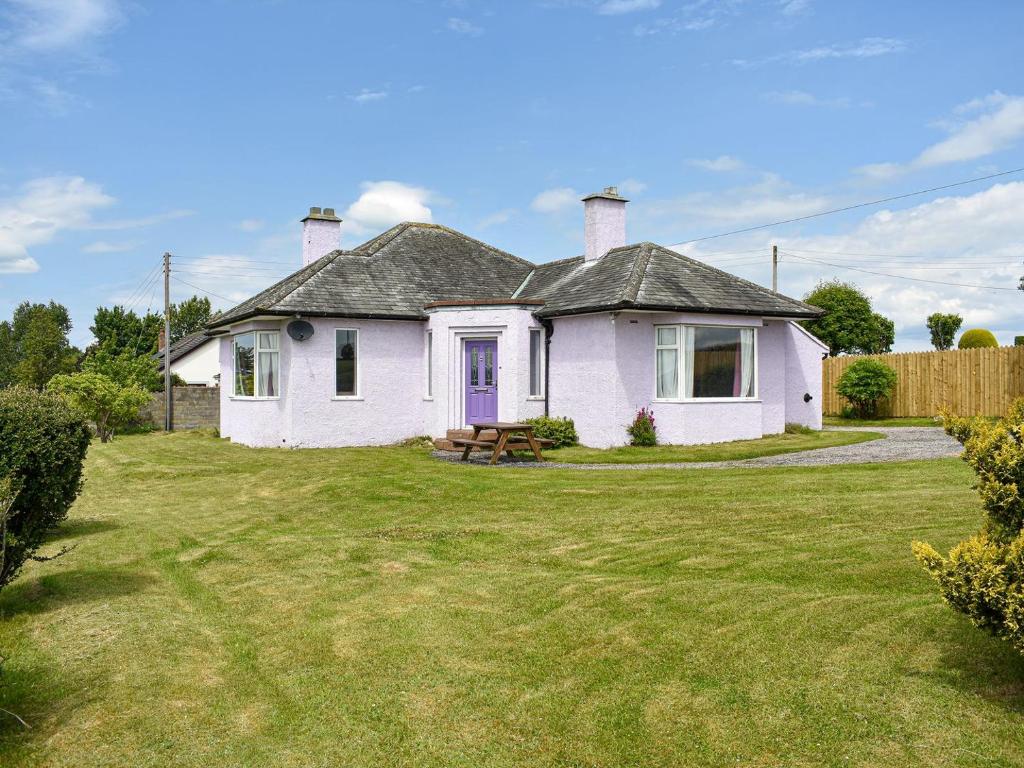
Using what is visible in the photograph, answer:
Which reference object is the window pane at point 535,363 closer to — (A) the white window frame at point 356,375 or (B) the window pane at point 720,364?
(B) the window pane at point 720,364

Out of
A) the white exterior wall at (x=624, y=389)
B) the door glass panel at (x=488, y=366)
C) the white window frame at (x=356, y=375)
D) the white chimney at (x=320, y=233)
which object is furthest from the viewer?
the white chimney at (x=320, y=233)

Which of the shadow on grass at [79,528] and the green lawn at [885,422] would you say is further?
the green lawn at [885,422]

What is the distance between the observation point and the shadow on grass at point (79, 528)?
11.2 m

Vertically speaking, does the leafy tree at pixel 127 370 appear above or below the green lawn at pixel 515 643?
above

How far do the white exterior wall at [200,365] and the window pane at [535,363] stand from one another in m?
31.7

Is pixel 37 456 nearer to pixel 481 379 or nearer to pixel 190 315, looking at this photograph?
pixel 481 379

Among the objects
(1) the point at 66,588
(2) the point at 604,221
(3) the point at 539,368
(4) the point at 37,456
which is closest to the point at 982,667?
(1) the point at 66,588

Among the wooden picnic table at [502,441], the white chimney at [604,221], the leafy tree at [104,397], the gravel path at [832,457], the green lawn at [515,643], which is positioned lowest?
the green lawn at [515,643]

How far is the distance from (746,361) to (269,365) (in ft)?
40.3

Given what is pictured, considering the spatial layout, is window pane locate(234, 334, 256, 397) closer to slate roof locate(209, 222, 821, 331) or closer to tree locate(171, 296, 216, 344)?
slate roof locate(209, 222, 821, 331)

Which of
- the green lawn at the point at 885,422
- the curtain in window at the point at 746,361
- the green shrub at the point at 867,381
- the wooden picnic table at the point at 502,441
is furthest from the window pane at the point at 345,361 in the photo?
the green shrub at the point at 867,381

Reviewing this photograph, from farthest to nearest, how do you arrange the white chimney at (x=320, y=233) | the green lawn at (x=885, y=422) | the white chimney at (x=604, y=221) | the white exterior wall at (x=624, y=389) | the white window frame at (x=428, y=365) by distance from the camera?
the green lawn at (x=885, y=422)
the white chimney at (x=320, y=233)
the white chimney at (x=604, y=221)
the white window frame at (x=428, y=365)
the white exterior wall at (x=624, y=389)

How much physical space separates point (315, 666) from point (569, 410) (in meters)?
15.5

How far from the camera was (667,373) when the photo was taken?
67.7 ft
